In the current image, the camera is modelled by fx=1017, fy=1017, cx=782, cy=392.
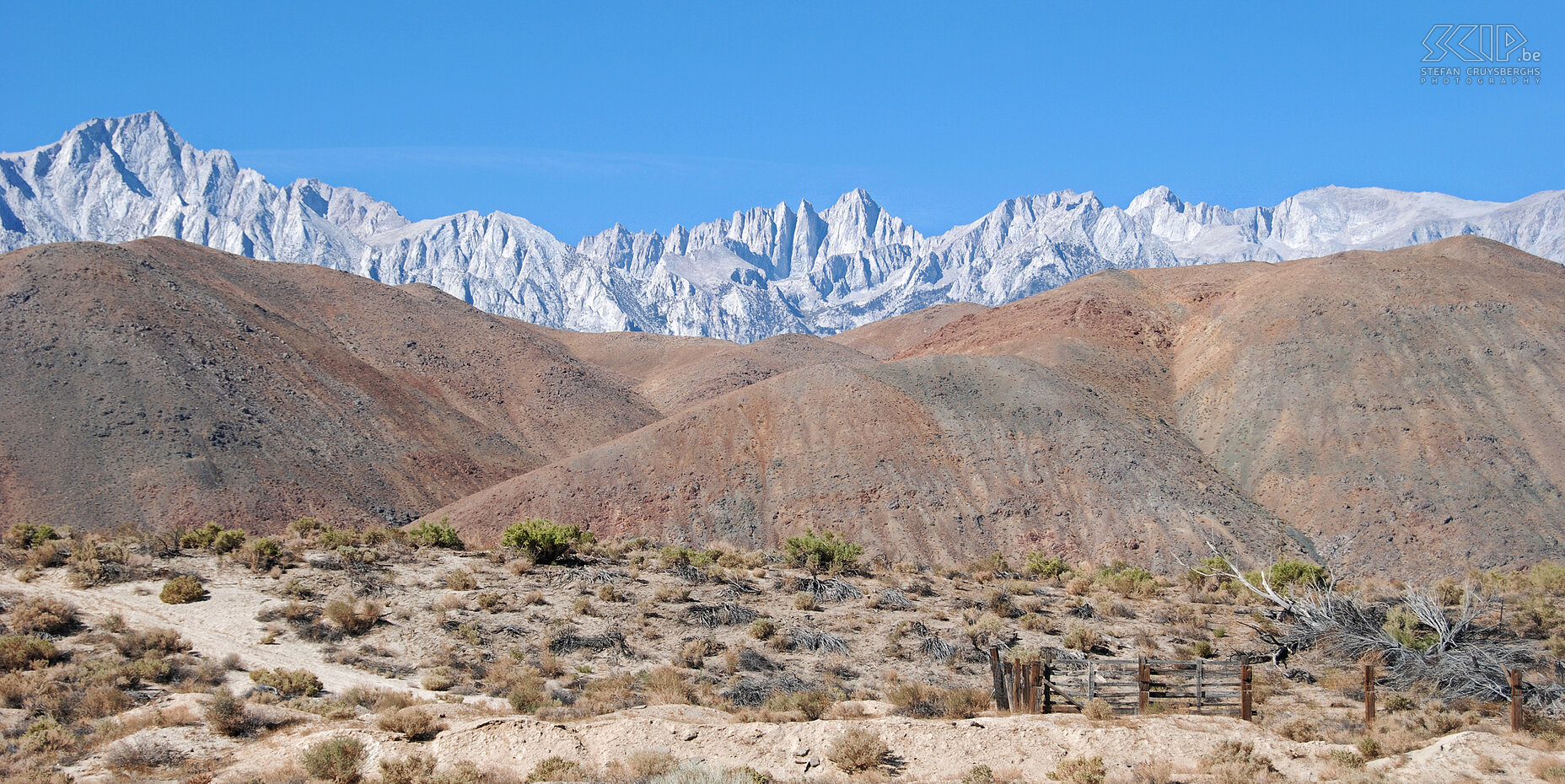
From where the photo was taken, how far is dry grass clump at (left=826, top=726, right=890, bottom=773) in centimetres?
1567

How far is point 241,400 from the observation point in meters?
71.2

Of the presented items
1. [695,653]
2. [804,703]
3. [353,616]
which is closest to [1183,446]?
[695,653]

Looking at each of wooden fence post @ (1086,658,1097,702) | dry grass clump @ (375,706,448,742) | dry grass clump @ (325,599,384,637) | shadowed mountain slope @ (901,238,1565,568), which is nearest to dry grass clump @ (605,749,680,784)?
dry grass clump @ (375,706,448,742)

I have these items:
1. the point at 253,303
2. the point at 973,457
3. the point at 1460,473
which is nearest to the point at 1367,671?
the point at 973,457

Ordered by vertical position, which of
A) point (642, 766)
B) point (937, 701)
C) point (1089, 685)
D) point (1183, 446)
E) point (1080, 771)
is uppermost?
point (1183, 446)

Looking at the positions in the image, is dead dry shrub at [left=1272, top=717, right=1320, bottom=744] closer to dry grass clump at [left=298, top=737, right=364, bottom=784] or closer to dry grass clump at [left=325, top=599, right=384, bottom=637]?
dry grass clump at [left=298, top=737, right=364, bottom=784]

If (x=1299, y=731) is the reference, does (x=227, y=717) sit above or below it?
below

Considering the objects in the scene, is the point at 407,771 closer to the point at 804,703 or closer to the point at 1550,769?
the point at 804,703

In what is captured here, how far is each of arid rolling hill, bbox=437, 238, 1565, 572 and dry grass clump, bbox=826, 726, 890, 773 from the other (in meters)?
39.7

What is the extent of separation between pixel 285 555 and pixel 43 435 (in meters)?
44.1

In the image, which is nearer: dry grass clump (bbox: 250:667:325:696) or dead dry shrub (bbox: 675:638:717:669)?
dry grass clump (bbox: 250:667:325:696)

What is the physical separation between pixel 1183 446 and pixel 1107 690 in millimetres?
49850

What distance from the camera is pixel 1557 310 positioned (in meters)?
73.3

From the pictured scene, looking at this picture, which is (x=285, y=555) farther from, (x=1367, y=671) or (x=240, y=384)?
(x=240, y=384)
